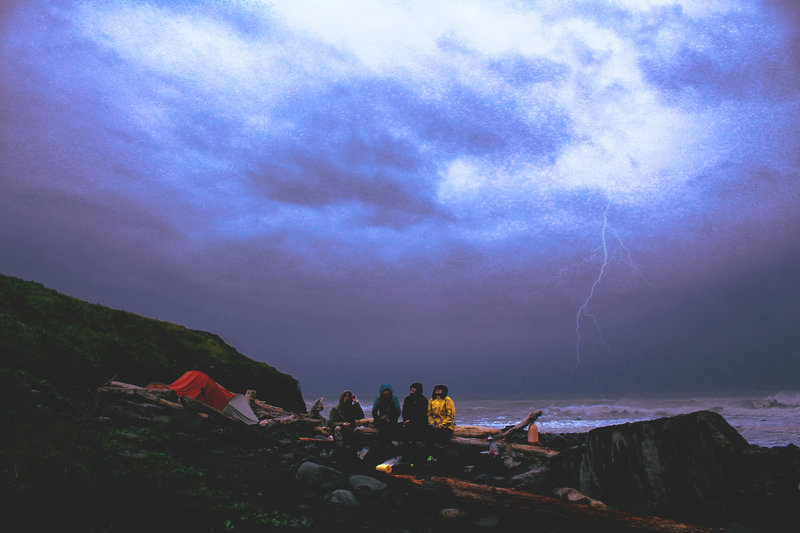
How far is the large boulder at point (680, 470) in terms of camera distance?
20.9 ft

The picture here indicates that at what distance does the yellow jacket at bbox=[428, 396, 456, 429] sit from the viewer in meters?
13.4

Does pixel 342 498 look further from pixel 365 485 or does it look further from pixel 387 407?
pixel 387 407

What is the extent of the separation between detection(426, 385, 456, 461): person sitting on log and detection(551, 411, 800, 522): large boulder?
527cm

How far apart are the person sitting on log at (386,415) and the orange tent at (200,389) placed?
970 cm

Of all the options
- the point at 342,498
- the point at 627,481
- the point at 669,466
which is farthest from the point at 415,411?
the point at 669,466

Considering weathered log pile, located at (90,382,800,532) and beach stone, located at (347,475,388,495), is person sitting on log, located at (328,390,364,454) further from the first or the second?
beach stone, located at (347,475,388,495)

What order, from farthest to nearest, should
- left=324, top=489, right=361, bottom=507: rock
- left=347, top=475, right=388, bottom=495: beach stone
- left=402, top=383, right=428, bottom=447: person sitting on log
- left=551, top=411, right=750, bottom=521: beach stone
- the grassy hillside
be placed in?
the grassy hillside < left=402, top=383, right=428, bottom=447: person sitting on log < left=347, top=475, right=388, bottom=495: beach stone < left=324, top=489, right=361, bottom=507: rock < left=551, top=411, right=750, bottom=521: beach stone

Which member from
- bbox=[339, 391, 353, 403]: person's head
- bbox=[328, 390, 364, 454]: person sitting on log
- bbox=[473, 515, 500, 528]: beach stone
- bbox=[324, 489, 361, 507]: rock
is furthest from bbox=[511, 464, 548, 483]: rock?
bbox=[339, 391, 353, 403]: person's head

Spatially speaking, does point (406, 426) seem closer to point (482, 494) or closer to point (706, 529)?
point (482, 494)

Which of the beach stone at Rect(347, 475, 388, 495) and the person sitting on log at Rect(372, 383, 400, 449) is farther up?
the person sitting on log at Rect(372, 383, 400, 449)

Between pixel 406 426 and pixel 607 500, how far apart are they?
643 centimetres

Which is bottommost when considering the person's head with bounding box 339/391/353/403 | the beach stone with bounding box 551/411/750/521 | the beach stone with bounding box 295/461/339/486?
the beach stone with bounding box 295/461/339/486

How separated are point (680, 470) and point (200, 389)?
742 inches

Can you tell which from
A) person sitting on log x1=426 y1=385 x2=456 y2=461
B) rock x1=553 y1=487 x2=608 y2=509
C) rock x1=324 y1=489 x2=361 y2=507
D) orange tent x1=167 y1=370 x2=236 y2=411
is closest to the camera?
rock x1=553 y1=487 x2=608 y2=509
